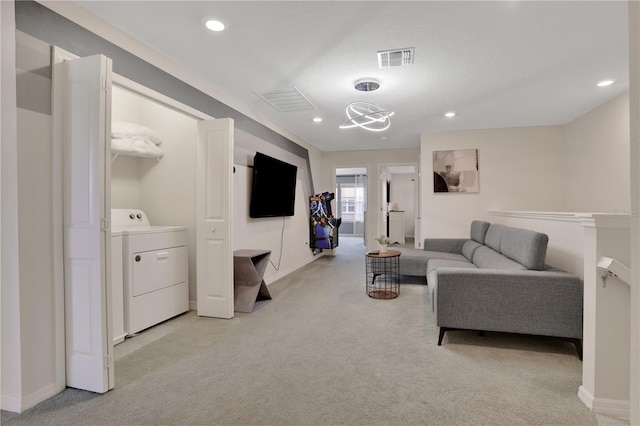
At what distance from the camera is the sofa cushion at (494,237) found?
145 inches

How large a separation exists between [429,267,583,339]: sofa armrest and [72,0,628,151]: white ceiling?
1.84 metres

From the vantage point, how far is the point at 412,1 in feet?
6.83

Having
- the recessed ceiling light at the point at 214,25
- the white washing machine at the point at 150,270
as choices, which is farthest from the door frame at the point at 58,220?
the recessed ceiling light at the point at 214,25

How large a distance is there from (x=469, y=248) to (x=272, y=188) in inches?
116

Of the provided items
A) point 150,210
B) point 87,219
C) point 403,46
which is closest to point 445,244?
point 403,46

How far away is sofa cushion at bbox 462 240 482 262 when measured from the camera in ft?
14.4

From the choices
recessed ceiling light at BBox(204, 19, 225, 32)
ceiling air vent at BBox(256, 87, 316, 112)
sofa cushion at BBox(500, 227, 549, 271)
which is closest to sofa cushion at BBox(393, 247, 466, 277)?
sofa cushion at BBox(500, 227, 549, 271)

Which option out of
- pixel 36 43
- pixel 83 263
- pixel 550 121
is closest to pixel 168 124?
pixel 36 43

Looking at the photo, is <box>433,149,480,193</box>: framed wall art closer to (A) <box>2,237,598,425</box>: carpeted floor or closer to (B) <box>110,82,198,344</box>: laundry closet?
(A) <box>2,237,598,425</box>: carpeted floor

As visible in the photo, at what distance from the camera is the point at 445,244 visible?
5.11 m

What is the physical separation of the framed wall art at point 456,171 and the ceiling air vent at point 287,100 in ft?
8.37

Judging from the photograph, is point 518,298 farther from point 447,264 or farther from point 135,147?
point 135,147

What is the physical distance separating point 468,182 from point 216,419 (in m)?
5.01

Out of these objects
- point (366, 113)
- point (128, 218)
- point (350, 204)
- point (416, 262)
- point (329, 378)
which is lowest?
point (329, 378)
